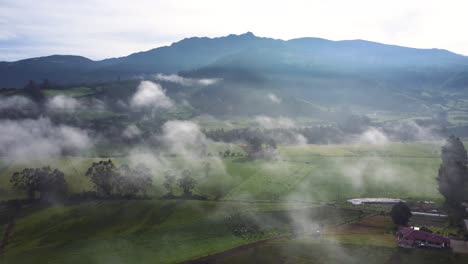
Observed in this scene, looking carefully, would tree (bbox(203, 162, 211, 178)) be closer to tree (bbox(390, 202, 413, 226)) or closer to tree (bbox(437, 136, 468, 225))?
tree (bbox(390, 202, 413, 226))

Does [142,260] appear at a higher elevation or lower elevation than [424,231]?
lower

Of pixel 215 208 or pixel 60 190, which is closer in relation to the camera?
pixel 215 208

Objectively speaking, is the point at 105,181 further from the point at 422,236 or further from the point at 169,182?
the point at 422,236

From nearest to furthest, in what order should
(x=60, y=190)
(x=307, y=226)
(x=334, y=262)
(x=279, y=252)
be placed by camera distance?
(x=334, y=262), (x=279, y=252), (x=307, y=226), (x=60, y=190)

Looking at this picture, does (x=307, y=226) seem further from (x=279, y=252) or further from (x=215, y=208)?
(x=215, y=208)

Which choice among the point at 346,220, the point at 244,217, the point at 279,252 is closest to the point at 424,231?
the point at 346,220

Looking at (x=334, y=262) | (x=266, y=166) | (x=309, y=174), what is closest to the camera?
(x=334, y=262)

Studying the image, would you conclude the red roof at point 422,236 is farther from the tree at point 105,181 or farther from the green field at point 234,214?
the tree at point 105,181

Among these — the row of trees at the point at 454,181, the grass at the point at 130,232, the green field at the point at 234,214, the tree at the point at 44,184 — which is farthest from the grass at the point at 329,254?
the tree at the point at 44,184
